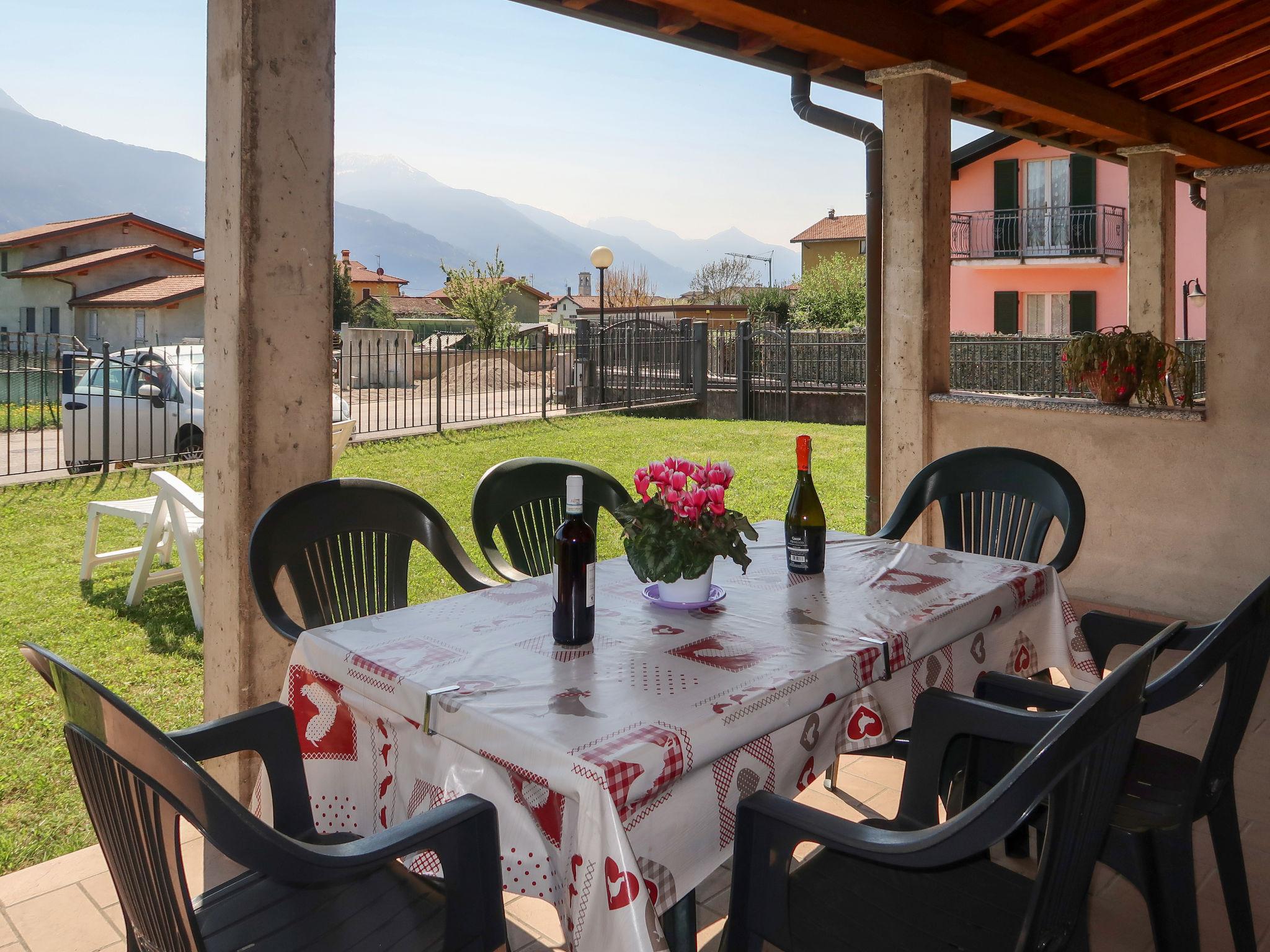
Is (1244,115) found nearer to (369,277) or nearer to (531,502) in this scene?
(531,502)

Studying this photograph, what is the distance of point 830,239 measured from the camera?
32156mm

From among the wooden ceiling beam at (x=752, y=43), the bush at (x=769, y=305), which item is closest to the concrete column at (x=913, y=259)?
the wooden ceiling beam at (x=752, y=43)

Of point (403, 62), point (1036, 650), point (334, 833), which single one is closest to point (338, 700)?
point (334, 833)

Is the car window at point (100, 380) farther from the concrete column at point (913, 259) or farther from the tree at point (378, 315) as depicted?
the tree at point (378, 315)

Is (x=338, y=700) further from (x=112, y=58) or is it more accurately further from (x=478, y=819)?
(x=112, y=58)

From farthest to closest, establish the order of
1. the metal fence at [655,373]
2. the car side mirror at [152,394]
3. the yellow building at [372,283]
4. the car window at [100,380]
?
the yellow building at [372,283] → the metal fence at [655,373] → the car side mirror at [152,394] → the car window at [100,380]

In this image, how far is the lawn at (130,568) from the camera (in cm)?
292

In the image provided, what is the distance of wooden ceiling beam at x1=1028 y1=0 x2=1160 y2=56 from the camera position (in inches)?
175

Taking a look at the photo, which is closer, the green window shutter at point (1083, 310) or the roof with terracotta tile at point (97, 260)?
the green window shutter at point (1083, 310)

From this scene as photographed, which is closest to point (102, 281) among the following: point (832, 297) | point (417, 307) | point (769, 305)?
point (769, 305)

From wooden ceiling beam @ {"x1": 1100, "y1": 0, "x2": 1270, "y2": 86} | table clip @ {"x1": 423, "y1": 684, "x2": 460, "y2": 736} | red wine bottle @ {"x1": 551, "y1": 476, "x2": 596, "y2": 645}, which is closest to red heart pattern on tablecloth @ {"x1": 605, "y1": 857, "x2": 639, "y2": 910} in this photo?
table clip @ {"x1": 423, "y1": 684, "x2": 460, "y2": 736}

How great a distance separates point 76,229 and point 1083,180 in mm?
25425

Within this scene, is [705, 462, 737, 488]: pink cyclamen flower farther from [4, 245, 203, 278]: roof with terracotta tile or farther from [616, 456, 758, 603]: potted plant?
[4, 245, 203, 278]: roof with terracotta tile

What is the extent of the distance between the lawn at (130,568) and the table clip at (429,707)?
162 centimetres
